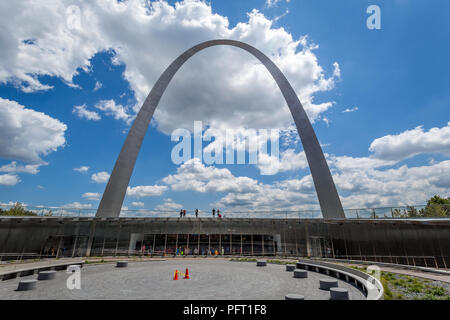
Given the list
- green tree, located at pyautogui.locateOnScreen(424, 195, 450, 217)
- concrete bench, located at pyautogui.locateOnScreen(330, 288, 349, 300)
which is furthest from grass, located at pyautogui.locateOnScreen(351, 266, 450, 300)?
green tree, located at pyautogui.locateOnScreen(424, 195, 450, 217)

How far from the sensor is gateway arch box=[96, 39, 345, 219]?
105ft

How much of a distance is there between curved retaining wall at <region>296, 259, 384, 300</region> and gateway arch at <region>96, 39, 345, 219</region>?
44.4ft

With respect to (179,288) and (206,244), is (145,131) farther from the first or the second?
(179,288)

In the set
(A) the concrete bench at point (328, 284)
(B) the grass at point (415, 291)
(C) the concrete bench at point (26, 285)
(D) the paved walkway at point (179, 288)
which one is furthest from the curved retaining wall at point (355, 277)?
(C) the concrete bench at point (26, 285)

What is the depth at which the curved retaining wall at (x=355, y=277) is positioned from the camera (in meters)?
8.37

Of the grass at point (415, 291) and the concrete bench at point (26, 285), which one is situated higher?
the grass at point (415, 291)

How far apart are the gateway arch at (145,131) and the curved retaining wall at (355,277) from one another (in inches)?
532

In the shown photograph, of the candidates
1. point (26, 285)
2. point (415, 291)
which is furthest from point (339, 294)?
point (26, 285)

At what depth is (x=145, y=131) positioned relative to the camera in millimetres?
39438

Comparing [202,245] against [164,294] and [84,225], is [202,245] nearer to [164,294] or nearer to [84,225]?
[84,225]

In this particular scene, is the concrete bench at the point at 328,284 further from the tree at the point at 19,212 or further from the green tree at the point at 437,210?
the tree at the point at 19,212

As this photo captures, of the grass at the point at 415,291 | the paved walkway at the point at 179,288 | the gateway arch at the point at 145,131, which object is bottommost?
the paved walkway at the point at 179,288
